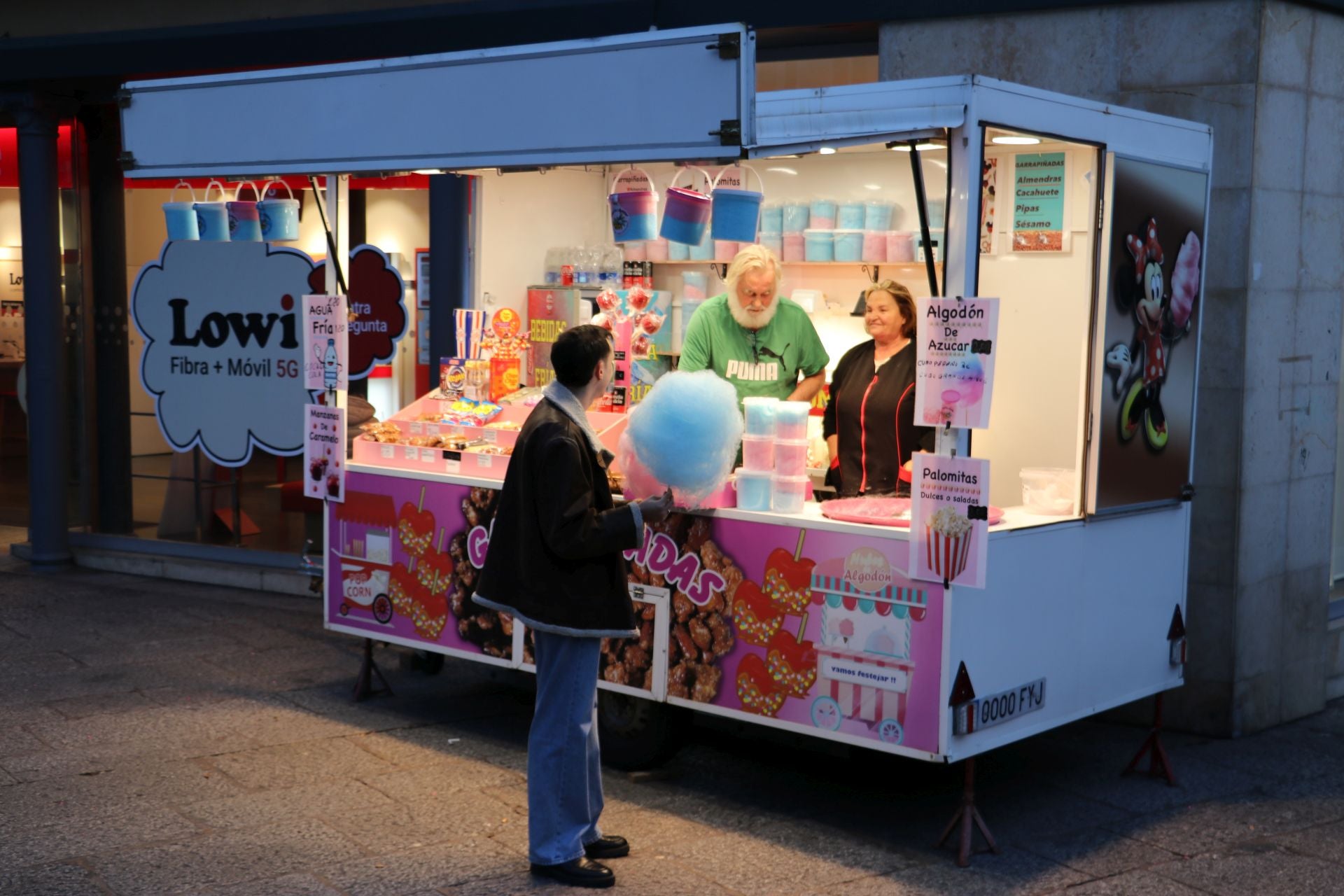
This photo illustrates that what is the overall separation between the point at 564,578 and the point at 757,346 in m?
2.36

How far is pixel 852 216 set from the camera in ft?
24.2

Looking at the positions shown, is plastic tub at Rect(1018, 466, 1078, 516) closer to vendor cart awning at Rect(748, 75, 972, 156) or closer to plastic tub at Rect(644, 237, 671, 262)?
vendor cart awning at Rect(748, 75, 972, 156)

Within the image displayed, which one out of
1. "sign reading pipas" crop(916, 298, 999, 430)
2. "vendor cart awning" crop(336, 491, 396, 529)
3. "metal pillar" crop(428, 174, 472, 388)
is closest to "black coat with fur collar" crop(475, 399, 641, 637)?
"sign reading pipas" crop(916, 298, 999, 430)

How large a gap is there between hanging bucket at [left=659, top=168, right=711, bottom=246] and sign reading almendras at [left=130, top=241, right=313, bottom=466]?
4623mm

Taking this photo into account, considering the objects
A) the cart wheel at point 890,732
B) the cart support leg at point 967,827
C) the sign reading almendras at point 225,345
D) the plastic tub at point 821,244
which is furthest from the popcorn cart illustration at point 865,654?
the sign reading almendras at point 225,345

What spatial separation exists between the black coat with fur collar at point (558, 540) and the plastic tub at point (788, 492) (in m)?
0.86

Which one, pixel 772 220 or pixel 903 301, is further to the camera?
pixel 772 220

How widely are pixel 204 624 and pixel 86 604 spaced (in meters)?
1.04

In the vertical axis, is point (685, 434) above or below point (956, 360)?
below

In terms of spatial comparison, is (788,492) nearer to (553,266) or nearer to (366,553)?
(366,553)

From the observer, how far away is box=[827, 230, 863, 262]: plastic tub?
7352 mm

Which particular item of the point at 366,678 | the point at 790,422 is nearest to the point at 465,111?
the point at 790,422

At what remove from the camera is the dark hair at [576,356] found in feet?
16.1

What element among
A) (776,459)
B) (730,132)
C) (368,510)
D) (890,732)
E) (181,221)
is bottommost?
(890,732)
